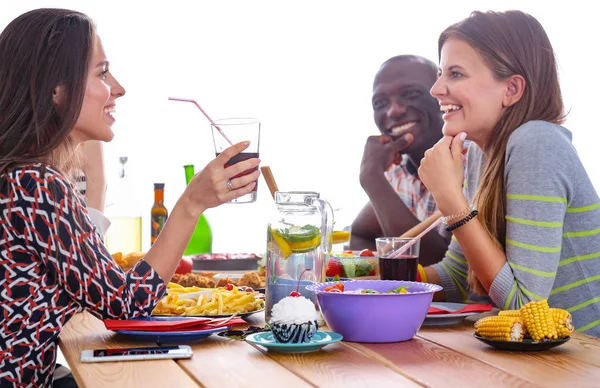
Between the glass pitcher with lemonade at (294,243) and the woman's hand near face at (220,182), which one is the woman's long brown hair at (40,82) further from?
the glass pitcher with lemonade at (294,243)

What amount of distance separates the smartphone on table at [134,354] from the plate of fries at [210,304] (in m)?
0.32

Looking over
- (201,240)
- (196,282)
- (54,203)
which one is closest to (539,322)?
(54,203)

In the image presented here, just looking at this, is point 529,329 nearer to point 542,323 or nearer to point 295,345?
point 542,323

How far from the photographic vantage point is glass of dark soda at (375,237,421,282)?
180cm

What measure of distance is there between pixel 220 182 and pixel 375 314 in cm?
46

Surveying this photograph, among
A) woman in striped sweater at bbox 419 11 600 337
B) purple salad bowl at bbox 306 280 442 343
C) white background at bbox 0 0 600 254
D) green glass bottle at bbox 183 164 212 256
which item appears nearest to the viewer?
purple salad bowl at bbox 306 280 442 343

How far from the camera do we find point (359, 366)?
3.96 feet

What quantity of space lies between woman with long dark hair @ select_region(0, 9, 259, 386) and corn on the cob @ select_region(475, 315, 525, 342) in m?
0.59

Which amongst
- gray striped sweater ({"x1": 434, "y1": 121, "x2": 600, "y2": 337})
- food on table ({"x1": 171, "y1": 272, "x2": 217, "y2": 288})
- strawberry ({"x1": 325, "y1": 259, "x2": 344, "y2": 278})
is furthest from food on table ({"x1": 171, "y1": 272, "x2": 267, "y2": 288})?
gray striped sweater ({"x1": 434, "y1": 121, "x2": 600, "y2": 337})

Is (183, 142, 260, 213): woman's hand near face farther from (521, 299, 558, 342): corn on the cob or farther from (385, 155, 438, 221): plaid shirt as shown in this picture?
(385, 155, 438, 221): plaid shirt

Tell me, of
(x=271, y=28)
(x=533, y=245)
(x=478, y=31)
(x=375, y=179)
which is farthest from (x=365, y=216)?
(x=271, y=28)

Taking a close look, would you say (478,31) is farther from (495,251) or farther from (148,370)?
(148,370)

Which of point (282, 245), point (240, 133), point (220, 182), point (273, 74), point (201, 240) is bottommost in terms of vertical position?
point (201, 240)

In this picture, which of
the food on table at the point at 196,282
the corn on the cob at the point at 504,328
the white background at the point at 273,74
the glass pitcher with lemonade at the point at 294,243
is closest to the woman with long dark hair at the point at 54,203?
the glass pitcher with lemonade at the point at 294,243
